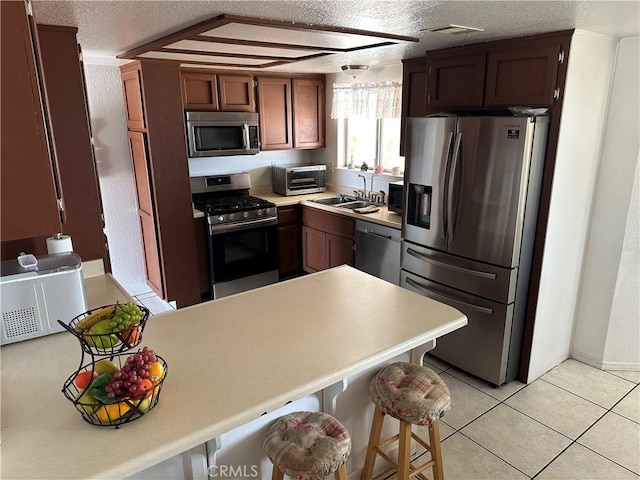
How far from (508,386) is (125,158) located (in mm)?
3664

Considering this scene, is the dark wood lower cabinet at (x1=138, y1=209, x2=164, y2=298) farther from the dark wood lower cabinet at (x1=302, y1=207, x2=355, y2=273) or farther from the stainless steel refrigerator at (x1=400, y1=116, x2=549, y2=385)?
the stainless steel refrigerator at (x1=400, y1=116, x2=549, y2=385)

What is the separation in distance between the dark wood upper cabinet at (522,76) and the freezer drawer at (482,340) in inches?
48.9

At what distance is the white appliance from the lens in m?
1.63

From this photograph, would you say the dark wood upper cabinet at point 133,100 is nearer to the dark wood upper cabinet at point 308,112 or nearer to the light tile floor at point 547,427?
the dark wood upper cabinet at point 308,112

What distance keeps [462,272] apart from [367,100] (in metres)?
2.15

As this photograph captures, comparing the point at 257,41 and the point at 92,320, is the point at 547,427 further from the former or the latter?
the point at 257,41

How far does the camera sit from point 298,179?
4.73 meters

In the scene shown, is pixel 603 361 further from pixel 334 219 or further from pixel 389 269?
pixel 334 219

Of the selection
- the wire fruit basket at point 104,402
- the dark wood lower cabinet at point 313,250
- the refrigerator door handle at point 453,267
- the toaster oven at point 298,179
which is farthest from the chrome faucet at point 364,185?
the wire fruit basket at point 104,402

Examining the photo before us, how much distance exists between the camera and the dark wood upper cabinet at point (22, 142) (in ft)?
4.03

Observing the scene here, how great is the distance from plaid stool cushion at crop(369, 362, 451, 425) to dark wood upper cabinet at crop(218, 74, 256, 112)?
3135 mm

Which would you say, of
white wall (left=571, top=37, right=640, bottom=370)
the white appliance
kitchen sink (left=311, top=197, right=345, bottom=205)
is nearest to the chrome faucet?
kitchen sink (left=311, top=197, right=345, bottom=205)

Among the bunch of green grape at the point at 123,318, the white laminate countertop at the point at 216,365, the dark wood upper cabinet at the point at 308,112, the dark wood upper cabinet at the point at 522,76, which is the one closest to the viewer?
the white laminate countertop at the point at 216,365

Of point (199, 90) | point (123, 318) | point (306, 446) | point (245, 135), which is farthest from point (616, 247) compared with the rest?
point (199, 90)
